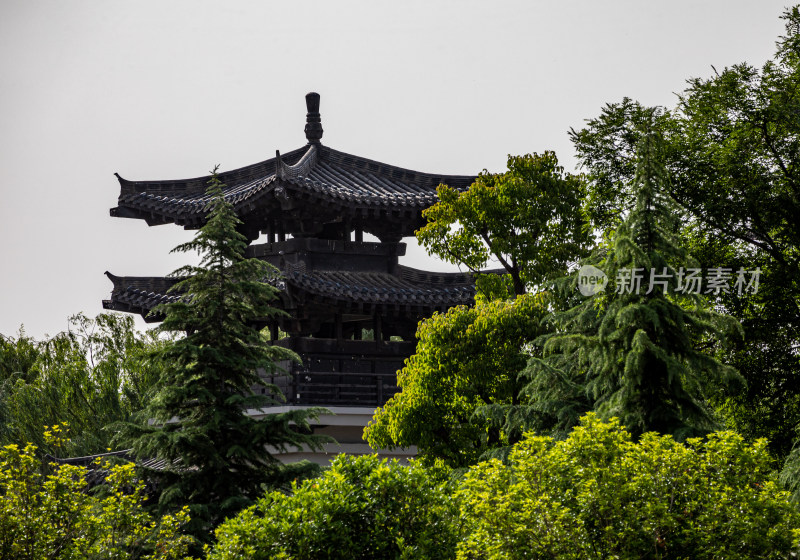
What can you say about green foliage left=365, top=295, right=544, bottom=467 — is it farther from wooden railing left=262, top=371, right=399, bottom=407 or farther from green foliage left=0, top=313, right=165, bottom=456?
green foliage left=0, top=313, right=165, bottom=456

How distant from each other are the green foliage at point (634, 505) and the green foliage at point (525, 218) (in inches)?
297

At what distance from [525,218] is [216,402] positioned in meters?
6.29

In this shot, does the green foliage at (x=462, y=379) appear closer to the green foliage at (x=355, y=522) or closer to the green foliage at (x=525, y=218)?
the green foliage at (x=525, y=218)

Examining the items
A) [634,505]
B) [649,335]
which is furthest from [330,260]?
[634,505]

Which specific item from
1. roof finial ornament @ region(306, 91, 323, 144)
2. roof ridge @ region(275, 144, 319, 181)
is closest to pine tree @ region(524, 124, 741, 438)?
roof ridge @ region(275, 144, 319, 181)

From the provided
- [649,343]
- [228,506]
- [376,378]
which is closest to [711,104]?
[649,343]

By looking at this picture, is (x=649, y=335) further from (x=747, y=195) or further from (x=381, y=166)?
(x=381, y=166)

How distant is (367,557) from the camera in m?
11.2

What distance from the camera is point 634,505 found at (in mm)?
10812

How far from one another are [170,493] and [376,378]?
28.6 ft

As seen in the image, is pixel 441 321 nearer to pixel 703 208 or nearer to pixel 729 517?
pixel 703 208

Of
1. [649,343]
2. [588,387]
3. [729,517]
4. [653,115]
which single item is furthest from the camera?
[653,115]

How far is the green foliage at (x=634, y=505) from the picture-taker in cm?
1059

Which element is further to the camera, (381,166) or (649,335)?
(381,166)
